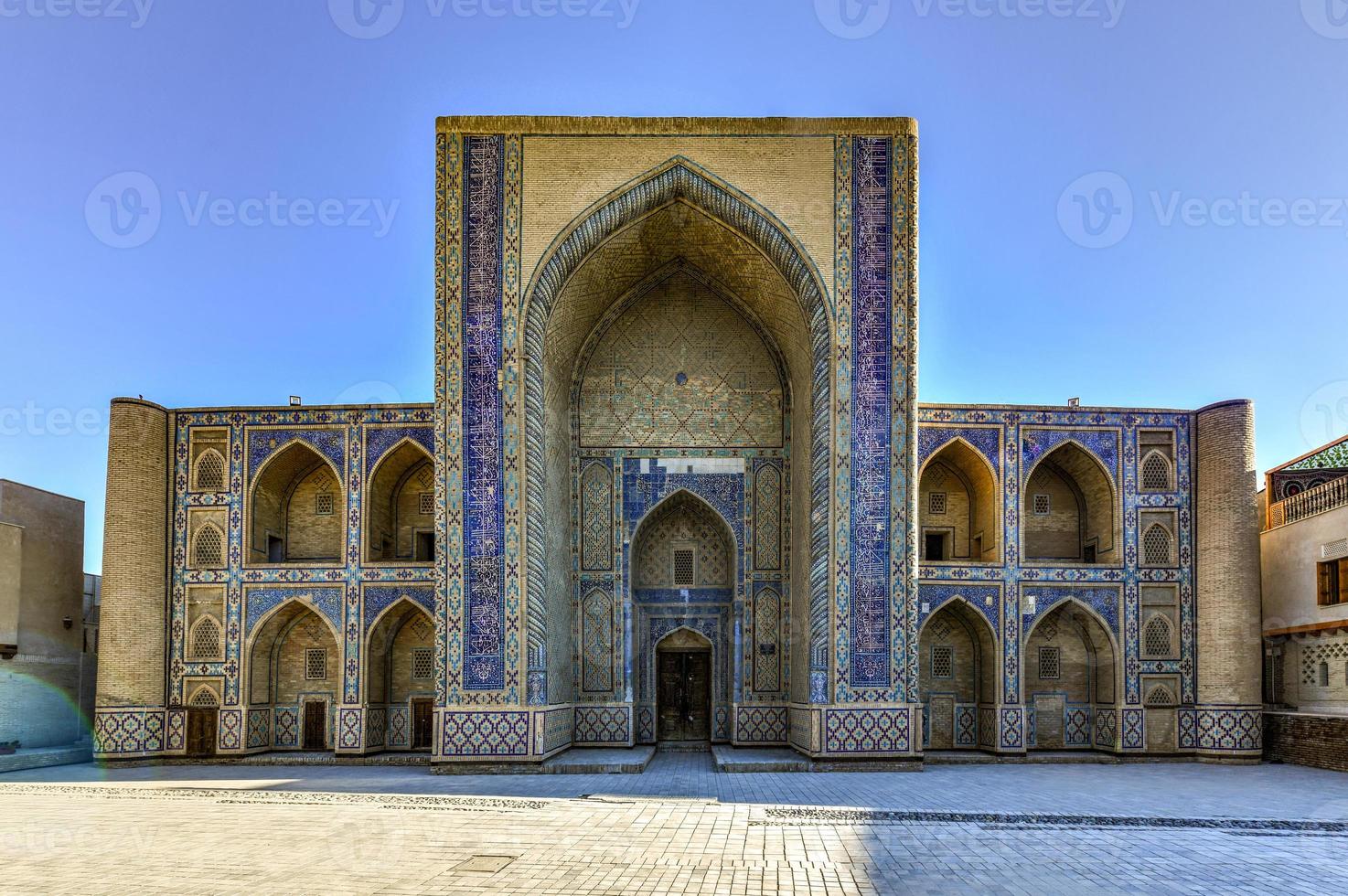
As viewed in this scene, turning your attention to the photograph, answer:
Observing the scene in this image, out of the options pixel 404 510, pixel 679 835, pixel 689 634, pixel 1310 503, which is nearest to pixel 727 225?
pixel 689 634

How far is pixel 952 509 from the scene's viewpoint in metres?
14.8

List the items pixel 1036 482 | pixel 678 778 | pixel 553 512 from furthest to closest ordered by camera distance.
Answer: pixel 1036 482 → pixel 553 512 → pixel 678 778

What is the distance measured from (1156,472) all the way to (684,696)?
24.3 ft

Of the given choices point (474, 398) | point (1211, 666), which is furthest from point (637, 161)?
point (1211, 666)

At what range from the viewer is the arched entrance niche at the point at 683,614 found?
14.1 meters

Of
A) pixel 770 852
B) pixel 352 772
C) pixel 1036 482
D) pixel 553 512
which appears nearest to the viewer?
pixel 770 852

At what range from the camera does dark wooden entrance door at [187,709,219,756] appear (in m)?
13.6

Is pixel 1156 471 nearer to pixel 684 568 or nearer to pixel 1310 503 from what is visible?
pixel 1310 503

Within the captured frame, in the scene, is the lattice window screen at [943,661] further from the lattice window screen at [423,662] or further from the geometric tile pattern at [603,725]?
the lattice window screen at [423,662]

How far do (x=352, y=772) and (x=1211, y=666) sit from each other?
37.0ft

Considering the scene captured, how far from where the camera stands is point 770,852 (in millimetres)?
6480

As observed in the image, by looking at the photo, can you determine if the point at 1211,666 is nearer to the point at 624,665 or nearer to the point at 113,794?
the point at 624,665

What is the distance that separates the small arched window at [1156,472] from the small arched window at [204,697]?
13352 mm

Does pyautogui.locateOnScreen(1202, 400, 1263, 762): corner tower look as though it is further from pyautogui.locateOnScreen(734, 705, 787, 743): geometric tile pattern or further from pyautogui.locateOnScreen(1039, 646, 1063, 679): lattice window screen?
pyautogui.locateOnScreen(734, 705, 787, 743): geometric tile pattern
